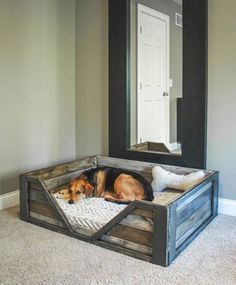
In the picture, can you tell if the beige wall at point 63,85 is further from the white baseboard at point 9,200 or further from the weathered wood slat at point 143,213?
the weathered wood slat at point 143,213

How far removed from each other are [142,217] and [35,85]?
5.81ft

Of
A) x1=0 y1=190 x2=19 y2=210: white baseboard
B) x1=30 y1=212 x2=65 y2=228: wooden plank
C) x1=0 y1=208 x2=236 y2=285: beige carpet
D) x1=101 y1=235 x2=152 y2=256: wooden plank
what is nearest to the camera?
x1=0 y1=208 x2=236 y2=285: beige carpet

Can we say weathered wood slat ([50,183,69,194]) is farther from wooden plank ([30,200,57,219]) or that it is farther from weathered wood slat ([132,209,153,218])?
weathered wood slat ([132,209,153,218])

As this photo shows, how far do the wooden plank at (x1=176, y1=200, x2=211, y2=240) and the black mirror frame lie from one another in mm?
426

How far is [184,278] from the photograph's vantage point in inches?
79.5

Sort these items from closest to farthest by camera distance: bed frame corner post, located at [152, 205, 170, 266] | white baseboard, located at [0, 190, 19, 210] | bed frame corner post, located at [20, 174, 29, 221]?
bed frame corner post, located at [152, 205, 170, 266]
bed frame corner post, located at [20, 174, 29, 221]
white baseboard, located at [0, 190, 19, 210]

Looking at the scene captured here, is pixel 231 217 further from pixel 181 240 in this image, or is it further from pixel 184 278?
pixel 184 278

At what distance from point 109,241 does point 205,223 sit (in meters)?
0.81

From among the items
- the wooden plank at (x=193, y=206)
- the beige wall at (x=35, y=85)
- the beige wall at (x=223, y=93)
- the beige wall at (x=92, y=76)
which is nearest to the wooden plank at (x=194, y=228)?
the wooden plank at (x=193, y=206)

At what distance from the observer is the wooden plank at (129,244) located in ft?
7.32

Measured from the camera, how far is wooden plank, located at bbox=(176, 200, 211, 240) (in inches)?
91.0

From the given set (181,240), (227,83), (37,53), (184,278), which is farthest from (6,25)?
(184,278)

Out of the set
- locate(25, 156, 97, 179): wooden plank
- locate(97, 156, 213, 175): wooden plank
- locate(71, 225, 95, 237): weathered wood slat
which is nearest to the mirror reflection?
locate(97, 156, 213, 175): wooden plank

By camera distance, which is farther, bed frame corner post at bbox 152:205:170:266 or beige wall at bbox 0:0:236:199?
beige wall at bbox 0:0:236:199
